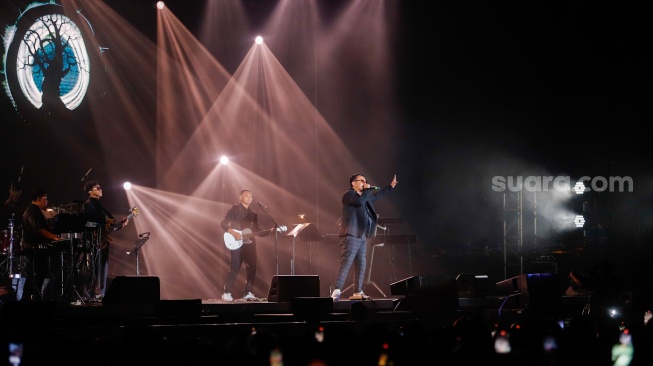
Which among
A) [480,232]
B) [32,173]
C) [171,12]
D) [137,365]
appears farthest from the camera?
[480,232]

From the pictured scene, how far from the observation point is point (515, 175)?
54.6ft

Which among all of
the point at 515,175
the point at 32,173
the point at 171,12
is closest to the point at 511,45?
the point at 515,175

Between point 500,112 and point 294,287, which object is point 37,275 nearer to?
point 294,287

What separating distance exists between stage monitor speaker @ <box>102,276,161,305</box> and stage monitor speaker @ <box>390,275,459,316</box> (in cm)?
317

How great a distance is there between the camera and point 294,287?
1070 cm

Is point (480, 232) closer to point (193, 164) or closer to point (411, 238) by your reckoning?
point (411, 238)

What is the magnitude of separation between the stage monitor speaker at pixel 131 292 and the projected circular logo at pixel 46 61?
19.1 ft

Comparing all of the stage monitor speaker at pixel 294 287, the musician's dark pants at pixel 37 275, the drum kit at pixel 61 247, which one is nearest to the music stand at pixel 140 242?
the drum kit at pixel 61 247

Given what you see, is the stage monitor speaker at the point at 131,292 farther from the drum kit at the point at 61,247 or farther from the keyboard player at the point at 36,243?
the keyboard player at the point at 36,243

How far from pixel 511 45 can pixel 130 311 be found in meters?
10.9

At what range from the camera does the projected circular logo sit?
13453 millimetres

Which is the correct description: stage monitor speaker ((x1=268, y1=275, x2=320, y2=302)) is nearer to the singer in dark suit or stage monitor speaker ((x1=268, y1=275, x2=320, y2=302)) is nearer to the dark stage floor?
the dark stage floor

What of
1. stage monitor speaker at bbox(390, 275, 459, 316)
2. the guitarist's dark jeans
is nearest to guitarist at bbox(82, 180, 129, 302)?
the guitarist's dark jeans

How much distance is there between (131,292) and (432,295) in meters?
3.70
